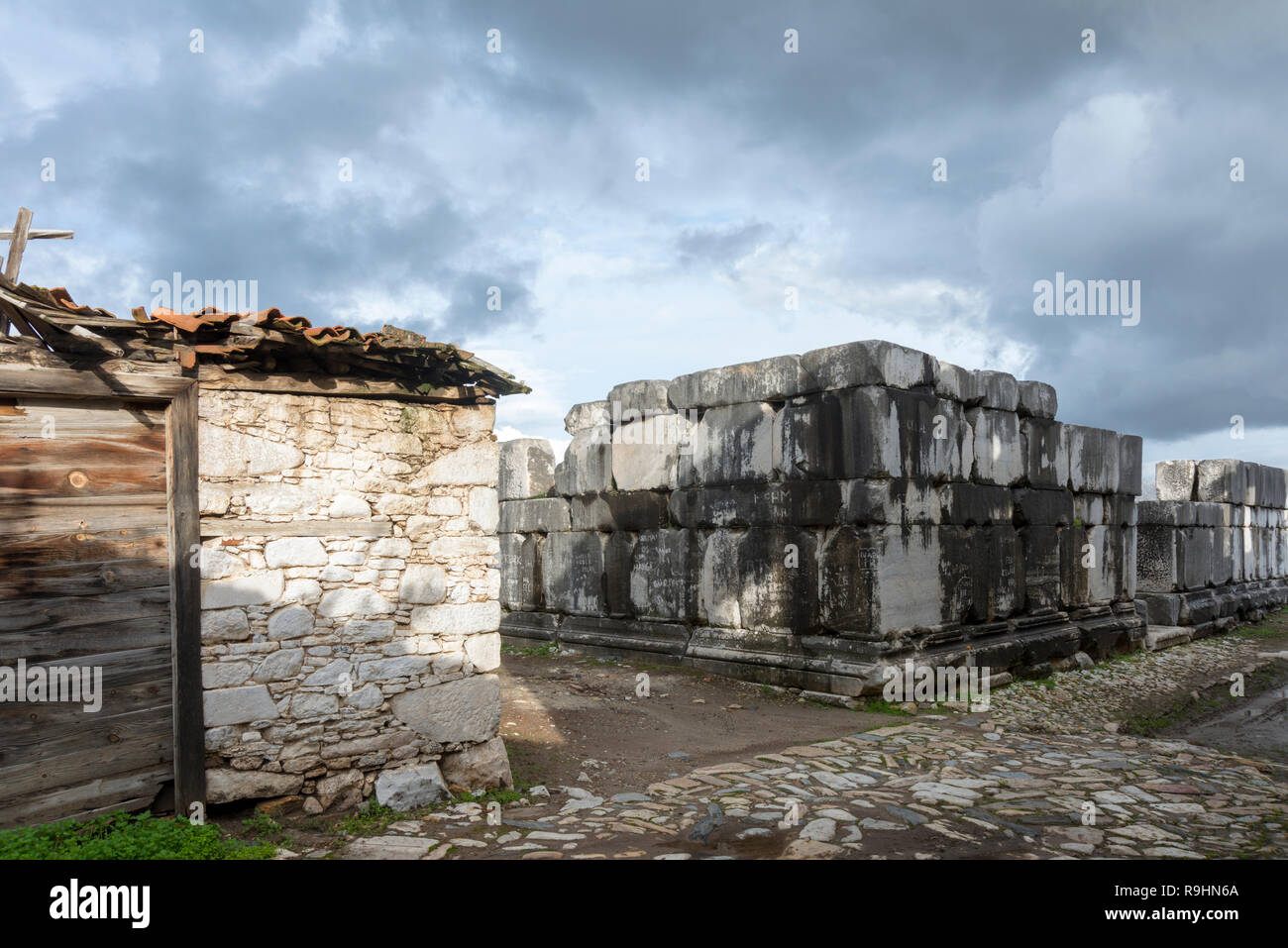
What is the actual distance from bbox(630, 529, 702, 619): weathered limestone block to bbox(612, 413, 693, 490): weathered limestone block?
70cm

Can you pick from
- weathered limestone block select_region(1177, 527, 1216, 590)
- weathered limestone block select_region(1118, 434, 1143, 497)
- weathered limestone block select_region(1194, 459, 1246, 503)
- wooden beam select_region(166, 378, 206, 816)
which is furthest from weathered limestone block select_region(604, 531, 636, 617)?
weathered limestone block select_region(1194, 459, 1246, 503)

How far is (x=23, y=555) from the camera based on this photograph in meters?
4.81

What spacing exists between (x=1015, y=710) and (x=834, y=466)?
10.4 ft

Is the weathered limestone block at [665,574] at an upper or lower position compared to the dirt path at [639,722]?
upper

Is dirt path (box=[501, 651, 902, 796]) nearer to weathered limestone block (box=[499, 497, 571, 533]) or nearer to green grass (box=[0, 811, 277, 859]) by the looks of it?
green grass (box=[0, 811, 277, 859])

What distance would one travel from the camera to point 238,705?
5207 mm

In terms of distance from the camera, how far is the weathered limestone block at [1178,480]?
16.8 metres

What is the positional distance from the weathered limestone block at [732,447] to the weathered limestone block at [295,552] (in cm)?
575

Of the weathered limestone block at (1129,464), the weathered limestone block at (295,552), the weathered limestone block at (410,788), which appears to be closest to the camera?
the weathered limestone block at (295,552)

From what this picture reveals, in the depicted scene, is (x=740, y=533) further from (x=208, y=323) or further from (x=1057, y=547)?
(x=208, y=323)

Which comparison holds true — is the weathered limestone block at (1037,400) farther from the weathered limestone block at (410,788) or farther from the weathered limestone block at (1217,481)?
the weathered limestone block at (410,788)

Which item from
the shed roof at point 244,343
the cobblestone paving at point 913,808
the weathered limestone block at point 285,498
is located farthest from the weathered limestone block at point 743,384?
the weathered limestone block at point 285,498

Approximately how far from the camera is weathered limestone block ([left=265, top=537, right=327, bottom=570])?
211 inches
